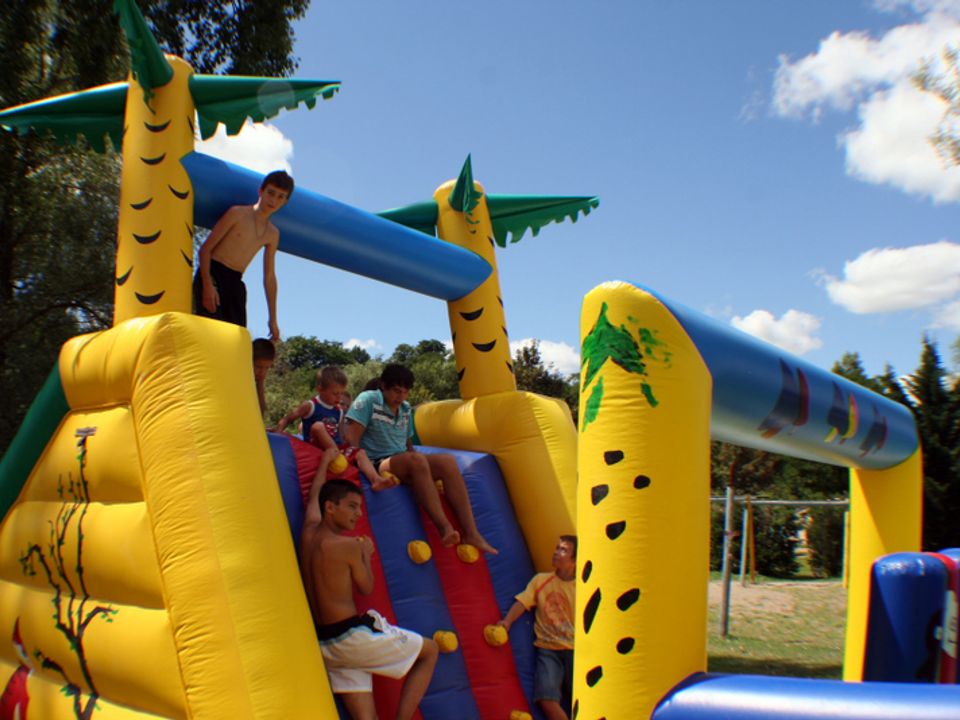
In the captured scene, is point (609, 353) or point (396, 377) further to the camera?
point (396, 377)

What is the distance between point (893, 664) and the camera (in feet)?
9.93

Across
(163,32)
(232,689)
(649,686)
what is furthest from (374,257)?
(163,32)

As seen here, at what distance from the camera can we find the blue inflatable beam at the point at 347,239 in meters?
4.07

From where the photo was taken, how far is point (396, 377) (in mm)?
4250

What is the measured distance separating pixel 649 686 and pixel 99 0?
35.2ft

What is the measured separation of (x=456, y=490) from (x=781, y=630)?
5226 mm

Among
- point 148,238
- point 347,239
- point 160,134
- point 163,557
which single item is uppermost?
point 160,134

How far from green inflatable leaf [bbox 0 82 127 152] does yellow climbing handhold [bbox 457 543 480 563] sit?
2723mm

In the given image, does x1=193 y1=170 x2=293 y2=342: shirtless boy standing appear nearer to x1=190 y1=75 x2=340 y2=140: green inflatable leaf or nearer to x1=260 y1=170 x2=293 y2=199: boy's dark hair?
x1=260 y1=170 x2=293 y2=199: boy's dark hair

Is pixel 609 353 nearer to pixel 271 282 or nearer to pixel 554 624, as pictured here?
pixel 554 624

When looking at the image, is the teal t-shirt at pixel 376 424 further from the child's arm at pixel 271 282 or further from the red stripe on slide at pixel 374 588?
the child's arm at pixel 271 282

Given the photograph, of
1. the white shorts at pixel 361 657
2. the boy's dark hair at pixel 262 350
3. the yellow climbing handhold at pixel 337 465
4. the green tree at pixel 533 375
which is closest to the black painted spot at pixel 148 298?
the boy's dark hair at pixel 262 350

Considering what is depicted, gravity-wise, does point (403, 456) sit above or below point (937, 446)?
below

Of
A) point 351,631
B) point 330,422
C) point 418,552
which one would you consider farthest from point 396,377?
point 351,631
